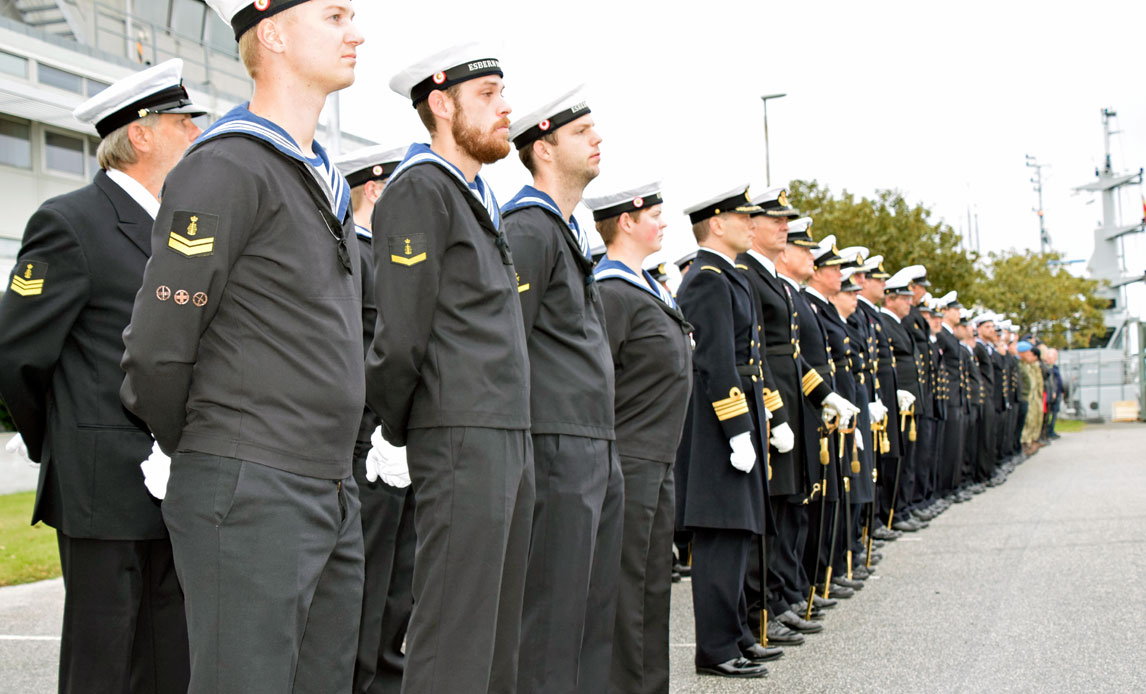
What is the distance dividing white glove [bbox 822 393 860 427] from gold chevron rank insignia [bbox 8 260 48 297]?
4.81 m

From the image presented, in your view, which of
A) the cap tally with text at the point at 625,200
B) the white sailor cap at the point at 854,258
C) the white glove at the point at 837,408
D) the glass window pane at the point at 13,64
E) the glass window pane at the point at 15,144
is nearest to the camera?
the cap tally with text at the point at 625,200

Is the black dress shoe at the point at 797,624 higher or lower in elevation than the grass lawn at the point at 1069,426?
lower

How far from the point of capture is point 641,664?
4.68m

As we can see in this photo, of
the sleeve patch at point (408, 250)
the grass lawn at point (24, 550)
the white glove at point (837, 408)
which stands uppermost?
the sleeve patch at point (408, 250)

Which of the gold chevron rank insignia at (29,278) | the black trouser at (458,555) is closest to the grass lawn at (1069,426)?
the black trouser at (458,555)

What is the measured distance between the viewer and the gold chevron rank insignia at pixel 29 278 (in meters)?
3.51

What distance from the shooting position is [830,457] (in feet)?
24.7

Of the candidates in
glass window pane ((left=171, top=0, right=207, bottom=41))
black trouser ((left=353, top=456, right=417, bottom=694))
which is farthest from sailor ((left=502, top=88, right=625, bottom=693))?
glass window pane ((left=171, top=0, right=207, bottom=41))

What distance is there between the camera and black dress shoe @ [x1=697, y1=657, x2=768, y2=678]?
577 cm

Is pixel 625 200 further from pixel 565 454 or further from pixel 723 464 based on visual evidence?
pixel 565 454

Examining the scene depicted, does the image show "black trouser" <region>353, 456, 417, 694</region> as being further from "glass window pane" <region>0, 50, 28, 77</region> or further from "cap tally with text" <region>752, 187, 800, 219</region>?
"glass window pane" <region>0, 50, 28, 77</region>

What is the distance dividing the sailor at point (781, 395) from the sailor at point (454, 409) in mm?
3220

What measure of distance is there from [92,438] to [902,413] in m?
9.58

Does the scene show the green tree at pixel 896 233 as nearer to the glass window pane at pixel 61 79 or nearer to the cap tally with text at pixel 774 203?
the glass window pane at pixel 61 79
